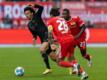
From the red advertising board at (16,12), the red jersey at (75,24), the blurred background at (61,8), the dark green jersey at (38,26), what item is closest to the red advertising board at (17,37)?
the blurred background at (61,8)

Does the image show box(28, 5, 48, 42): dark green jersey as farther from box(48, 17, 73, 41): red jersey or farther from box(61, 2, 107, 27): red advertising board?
box(61, 2, 107, 27): red advertising board

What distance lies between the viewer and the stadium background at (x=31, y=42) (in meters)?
15.3

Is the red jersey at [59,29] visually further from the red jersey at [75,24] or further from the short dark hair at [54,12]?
the red jersey at [75,24]

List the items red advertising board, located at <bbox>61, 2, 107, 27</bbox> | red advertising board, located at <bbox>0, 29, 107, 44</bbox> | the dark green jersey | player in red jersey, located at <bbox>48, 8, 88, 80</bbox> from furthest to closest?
red advertising board, located at <bbox>61, 2, 107, 27</bbox> < red advertising board, located at <bbox>0, 29, 107, 44</bbox> < the dark green jersey < player in red jersey, located at <bbox>48, 8, 88, 80</bbox>

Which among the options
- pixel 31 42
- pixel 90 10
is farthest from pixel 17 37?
pixel 90 10

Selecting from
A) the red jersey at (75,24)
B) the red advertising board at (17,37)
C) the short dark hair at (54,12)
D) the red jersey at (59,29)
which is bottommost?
the red advertising board at (17,37)

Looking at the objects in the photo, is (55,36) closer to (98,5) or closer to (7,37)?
(7,37)

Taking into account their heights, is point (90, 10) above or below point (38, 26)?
below

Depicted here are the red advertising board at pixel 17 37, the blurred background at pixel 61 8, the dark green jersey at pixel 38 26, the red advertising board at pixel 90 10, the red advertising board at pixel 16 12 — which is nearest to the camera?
the dark green jersey at pixel 38 26

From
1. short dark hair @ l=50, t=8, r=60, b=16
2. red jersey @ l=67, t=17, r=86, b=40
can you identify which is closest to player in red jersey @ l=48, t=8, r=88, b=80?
short dark hair @ l=50, t=8, r=60, b=16

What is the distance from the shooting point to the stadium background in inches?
604

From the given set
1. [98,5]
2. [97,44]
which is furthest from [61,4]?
[97,44]

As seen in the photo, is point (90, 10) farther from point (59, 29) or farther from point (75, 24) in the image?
point (59, 29)

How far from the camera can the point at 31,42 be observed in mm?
31578
